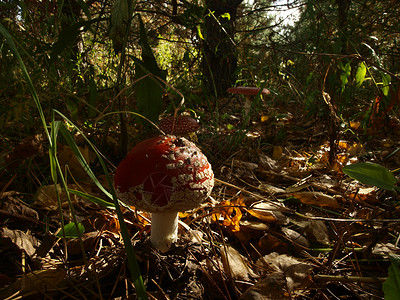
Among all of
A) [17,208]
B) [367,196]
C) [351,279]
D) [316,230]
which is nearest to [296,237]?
[316,230]

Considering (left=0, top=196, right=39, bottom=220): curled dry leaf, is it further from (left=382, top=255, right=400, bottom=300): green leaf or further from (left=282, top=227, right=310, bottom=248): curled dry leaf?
(left=382, top=255, right=400, bottom=300): green leaf

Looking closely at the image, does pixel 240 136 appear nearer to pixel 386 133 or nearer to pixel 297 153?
pixel 297 153

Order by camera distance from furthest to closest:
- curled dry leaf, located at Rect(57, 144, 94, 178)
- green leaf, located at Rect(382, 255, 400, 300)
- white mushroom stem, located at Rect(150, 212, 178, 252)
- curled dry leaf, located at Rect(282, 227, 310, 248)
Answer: curled dry leaf, located at Rect(57, 144, 94, 178) → curled dry leaf, located at Rect(282, 227, 310, 248) → white mushroom stem, located at Rect(150, 212, 178, 252) → green leaf, located at Rect(382, 255, 400, 300)

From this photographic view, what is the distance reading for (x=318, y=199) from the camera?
1476mm

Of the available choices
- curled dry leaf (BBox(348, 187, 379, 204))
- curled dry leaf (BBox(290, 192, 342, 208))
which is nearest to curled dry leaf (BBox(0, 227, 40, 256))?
curled dry leaf (BBox(290, 192, 342, 208))

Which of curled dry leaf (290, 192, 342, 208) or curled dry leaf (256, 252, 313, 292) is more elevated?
curled dry leaf (290, 192, 342, 208)

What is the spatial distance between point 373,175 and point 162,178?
749mm

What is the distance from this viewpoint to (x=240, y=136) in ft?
7.33

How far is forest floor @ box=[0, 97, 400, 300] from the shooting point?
0.95 meters

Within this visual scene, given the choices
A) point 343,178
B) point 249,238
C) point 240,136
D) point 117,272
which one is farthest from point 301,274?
point 240,136

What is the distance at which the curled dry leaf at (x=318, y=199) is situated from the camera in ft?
4.75

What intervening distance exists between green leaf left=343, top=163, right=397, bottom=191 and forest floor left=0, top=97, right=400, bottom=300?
15 centimetres

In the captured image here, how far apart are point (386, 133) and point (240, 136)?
1487 mm

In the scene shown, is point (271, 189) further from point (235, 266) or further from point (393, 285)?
point (393, 285)
